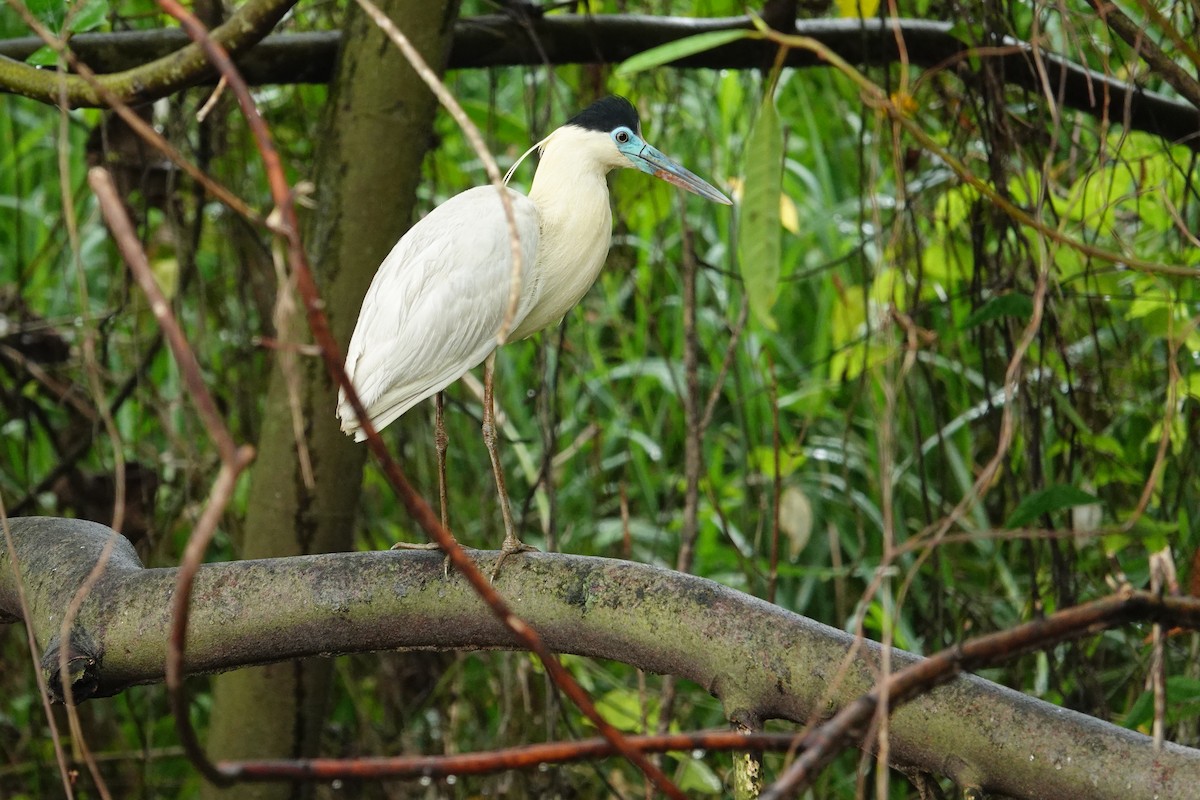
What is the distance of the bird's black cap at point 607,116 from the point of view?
1857mm

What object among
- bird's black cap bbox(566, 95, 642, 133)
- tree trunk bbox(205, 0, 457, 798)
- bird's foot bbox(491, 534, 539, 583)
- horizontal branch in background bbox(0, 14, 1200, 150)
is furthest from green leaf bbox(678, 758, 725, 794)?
horizontal branch in background bbox(0, 14, 1200, 150)

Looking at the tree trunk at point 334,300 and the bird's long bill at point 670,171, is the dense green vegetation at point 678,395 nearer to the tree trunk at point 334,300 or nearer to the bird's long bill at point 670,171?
the tree trunk at point 334,300

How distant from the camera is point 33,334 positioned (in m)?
2.93

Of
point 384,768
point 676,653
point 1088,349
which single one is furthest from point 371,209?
point 1088,349

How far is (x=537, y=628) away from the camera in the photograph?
57.6 inches

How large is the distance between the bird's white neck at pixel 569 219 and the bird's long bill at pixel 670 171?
42mm

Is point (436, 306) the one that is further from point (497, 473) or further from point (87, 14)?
point (87, 14)

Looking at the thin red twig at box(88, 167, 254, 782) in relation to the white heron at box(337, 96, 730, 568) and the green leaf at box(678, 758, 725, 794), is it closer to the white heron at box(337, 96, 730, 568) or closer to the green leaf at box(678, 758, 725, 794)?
the white heron at box(337, 96, 730, 568)

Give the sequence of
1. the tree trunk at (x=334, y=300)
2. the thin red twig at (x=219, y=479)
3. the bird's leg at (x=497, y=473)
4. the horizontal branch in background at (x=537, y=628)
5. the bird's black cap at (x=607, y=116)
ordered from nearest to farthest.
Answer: the thin red twig at (x=219, y=479)
the horizontal branch in background at (x=537, y=628)
the bird's leg at (x=497, y=473)
the bird's black cap at (x=607, y=116)
the tree trunk at (x=334, y=300)

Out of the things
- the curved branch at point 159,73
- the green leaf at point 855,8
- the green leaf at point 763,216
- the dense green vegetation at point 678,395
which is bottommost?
the dense green vegetation at point 678,395

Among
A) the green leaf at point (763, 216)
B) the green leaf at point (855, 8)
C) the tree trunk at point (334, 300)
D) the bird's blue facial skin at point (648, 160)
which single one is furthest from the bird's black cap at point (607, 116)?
the green leaf at point (763, 216)

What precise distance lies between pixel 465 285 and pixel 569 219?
7.0 inches

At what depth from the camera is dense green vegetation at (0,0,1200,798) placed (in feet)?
8.00

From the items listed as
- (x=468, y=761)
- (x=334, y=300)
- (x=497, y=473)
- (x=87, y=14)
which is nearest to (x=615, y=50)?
(x=334, y=300)
